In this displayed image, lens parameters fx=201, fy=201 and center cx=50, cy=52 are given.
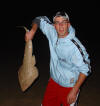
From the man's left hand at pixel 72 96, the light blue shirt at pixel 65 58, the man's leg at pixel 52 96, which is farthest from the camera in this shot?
the man's leg at pixel 52 96

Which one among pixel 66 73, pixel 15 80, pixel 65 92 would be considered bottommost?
pixel 15 80

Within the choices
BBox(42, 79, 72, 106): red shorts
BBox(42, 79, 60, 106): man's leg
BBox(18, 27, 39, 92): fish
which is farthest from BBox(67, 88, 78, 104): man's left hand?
BBox(18, 27, 39, 92): fish

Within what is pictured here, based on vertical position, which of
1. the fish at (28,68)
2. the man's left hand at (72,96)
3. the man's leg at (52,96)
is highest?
the fish at (28,68)

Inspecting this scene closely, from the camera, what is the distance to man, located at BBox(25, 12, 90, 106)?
8.42 feet

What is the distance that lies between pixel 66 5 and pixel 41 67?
2476 cm

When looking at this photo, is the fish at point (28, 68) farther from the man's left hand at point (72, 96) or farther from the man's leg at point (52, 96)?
the man's left hand at point (72, 96)

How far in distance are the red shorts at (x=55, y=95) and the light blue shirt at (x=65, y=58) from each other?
8 cm

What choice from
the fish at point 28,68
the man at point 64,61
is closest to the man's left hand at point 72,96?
the man at point 64,61

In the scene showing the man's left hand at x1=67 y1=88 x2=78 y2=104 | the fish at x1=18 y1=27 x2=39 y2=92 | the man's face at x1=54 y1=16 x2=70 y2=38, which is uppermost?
the man's face at x1=54 y1=16 x2=70 y2=38

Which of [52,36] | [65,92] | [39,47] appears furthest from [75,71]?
[39,47]

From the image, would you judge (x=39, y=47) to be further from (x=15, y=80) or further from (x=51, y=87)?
(x=51, y=87)

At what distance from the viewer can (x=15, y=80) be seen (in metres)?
5.48

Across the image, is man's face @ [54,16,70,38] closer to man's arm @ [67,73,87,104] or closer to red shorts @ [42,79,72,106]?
man's arm @ [67,73,87,104]

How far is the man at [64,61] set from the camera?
2566mm
